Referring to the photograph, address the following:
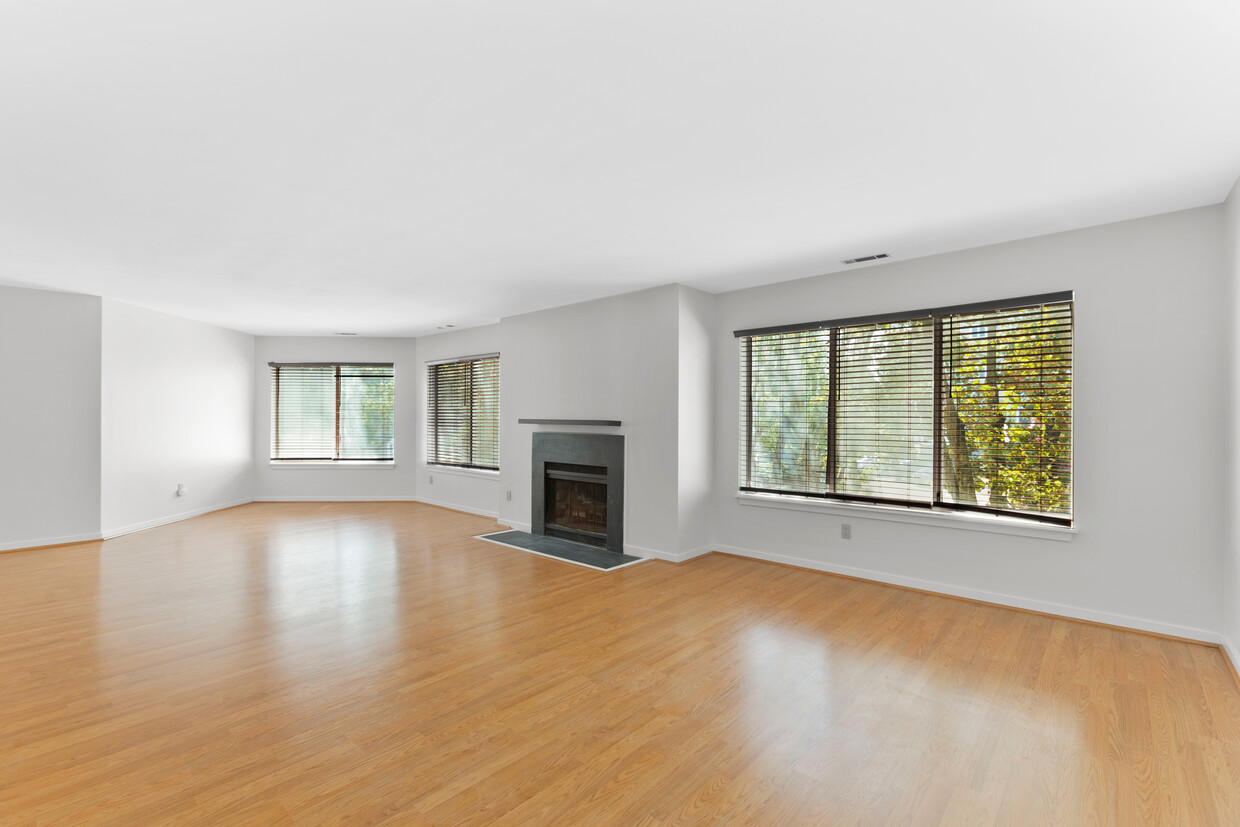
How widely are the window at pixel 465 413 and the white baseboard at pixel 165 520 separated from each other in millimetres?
2736

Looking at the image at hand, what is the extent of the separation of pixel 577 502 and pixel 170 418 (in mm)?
5067

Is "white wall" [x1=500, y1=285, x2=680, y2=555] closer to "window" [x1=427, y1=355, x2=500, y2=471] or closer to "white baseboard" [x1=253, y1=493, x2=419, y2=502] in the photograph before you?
"window" [x1=427, y1=355, x2=500, y2=471]

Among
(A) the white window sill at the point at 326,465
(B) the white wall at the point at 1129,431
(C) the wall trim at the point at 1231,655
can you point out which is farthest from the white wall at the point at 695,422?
(A) the white window sill at the point at 326,465

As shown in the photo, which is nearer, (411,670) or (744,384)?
(411,670)

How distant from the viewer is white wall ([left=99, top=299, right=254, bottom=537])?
602cm

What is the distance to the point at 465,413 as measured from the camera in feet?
26.3

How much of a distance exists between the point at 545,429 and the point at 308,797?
178 inches

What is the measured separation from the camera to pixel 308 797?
1.94 metres

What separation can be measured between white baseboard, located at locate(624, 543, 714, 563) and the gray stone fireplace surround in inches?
5.9

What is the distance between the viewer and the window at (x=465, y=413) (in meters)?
7.62

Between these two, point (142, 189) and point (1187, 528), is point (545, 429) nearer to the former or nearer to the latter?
point (142, 189)

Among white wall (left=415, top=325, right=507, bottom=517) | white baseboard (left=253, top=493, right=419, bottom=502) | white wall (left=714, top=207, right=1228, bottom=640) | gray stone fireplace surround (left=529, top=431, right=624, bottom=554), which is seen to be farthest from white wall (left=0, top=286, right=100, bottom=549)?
white wall (left=714, top=207, right=1228, bottom=640)

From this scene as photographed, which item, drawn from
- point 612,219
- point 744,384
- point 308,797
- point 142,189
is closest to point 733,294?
point 744,384

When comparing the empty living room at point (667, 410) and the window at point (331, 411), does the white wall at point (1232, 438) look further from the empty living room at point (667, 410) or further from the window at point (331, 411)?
the window at point (331, 411)
